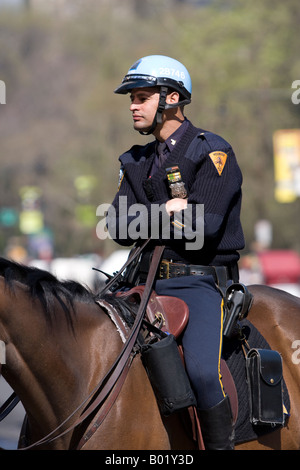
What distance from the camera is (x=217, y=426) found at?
186 inches

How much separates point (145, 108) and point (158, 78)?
8.4 inches

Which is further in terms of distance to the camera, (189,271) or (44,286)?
(189,271)

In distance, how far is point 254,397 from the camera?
5020 mm

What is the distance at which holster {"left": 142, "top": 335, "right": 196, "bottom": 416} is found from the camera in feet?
14.9

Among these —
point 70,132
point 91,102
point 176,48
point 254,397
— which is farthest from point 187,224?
point 70,132

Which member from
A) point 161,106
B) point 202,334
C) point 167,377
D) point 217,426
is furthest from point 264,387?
point 161,106

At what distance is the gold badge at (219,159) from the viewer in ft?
16.1

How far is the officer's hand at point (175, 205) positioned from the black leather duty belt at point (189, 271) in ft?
1.27

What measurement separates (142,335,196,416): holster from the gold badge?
3.69 feet

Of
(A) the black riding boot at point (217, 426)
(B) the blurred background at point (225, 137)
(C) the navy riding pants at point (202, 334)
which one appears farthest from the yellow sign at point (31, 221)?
(A) the black riding boot at point (217, 426)

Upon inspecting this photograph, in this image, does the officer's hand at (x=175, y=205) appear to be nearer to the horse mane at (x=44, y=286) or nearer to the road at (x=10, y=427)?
the horse mane at (x=44, y=286)

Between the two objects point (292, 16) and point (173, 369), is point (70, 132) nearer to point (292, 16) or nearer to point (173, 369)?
point (292, 16)

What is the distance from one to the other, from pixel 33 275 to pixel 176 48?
41.1 meters

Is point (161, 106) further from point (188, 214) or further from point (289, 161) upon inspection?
point (289, 161)
